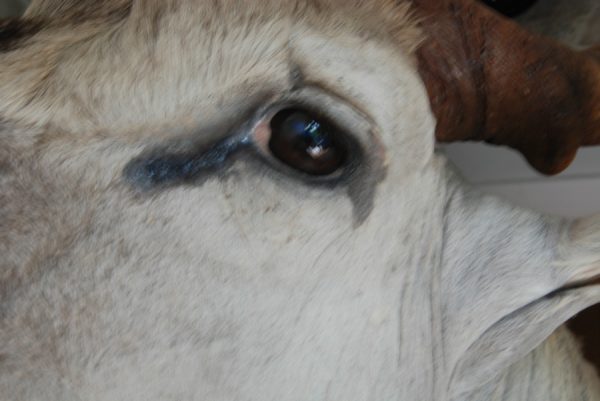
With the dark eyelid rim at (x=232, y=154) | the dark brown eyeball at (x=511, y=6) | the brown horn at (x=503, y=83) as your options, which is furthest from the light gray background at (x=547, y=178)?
the dark eyelid rim at (x=232, y=154)

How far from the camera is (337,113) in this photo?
3.35ft

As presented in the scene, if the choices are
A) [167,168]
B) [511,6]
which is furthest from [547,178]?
[167,168]

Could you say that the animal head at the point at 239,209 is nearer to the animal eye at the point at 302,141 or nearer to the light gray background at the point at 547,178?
the animal eye at the point at 302,141

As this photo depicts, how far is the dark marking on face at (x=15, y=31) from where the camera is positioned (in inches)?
42.4

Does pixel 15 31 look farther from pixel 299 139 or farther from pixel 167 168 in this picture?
pixel 299 139

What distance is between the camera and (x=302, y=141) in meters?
1.01

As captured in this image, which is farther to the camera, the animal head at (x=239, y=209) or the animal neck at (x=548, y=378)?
the animal neck at (x=548, y=378)

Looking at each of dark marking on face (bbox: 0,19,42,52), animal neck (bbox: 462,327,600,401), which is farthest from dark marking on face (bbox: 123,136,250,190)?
animal neck (bbox: 462,327,600,401)

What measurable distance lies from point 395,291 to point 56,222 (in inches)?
18.3

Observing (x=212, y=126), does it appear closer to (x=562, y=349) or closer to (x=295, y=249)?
(x=295, y=249)

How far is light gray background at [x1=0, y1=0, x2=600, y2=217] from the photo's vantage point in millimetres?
2994

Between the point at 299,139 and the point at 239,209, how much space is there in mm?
118

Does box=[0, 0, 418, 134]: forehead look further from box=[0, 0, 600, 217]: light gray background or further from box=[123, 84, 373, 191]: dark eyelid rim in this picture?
box=[0, 0, 600, 217]: light gray background

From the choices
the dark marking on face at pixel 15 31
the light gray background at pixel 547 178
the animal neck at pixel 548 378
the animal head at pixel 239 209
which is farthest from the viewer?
the light gray background at pixel 547 178
